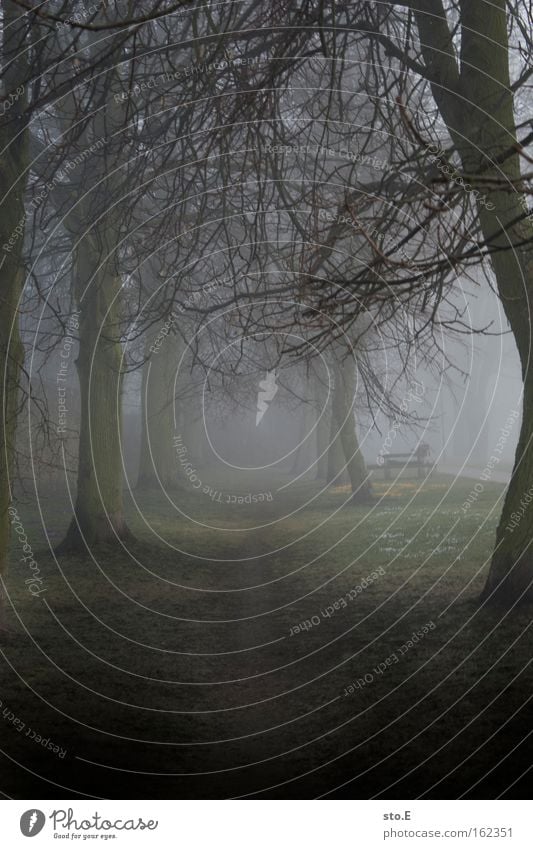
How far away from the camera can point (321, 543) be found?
45.3 ft

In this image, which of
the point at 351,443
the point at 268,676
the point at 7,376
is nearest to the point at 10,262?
the point at 7,376

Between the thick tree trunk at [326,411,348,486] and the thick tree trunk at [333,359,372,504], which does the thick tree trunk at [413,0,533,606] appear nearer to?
the thick tree trunk at [333,359,372,504]

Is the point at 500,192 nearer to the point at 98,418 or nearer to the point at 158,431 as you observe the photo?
the point at 98,418

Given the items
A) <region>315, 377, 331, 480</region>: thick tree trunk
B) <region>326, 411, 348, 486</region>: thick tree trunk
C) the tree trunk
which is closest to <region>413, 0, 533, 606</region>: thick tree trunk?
the tree trunk

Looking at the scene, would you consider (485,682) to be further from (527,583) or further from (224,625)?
(224,625)

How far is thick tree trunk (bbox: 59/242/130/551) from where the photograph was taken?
41.7 feet

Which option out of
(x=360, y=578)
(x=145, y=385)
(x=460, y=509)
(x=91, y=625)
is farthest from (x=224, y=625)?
(x=145, y=385)

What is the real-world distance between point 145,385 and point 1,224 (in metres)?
16.8

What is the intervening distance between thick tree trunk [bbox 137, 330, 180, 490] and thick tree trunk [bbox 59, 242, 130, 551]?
28.0ft

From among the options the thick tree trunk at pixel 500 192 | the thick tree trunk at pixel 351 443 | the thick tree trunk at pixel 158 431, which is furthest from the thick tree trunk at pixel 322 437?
the thick tree trunk at pixel 500 192

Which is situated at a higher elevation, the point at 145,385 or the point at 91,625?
the point at 145,385

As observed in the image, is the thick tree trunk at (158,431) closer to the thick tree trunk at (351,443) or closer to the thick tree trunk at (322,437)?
the thick tree trunk at (351,443)

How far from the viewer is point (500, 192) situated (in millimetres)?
7301

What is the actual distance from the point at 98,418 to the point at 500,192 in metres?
7.38
